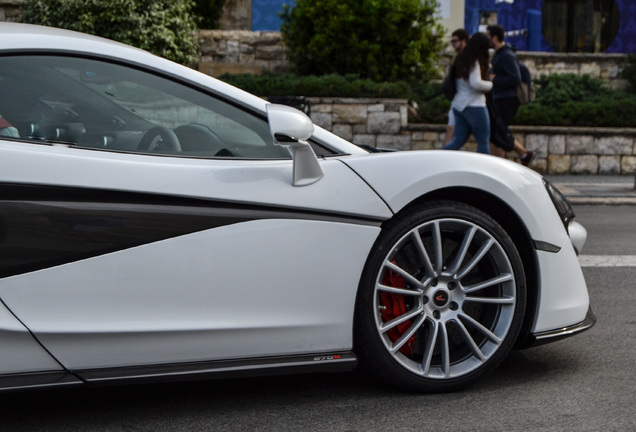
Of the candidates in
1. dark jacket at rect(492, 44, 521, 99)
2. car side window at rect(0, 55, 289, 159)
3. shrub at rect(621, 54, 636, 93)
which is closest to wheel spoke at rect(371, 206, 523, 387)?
car side window at rect(0, 55, 289, 159)

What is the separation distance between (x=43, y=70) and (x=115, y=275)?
758 mm

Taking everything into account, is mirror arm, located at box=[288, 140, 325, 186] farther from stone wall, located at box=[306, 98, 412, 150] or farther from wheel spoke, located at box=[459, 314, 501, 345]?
stone wall, located at box=[306, 98, 412, 150]

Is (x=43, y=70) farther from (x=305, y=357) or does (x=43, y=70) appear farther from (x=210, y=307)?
(x=305, y=357)

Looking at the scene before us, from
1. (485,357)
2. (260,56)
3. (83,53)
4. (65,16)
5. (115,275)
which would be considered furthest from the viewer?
(260,56)

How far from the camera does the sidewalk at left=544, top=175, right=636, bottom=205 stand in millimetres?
11148

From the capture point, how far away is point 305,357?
358 centimetres

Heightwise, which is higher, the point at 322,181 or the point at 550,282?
the point at 322,181

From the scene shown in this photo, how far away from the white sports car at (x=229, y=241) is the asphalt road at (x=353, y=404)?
0.52 ft

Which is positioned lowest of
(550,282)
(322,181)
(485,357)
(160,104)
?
(485,357)

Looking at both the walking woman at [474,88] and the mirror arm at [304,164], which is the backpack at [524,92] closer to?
the walking woman at [474,88]

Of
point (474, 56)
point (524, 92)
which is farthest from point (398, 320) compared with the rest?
point (524, 92)

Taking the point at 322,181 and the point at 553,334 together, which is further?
the point at 553,334

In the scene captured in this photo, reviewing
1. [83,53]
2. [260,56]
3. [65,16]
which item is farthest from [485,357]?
[260,56]

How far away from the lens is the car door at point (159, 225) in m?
3.21
